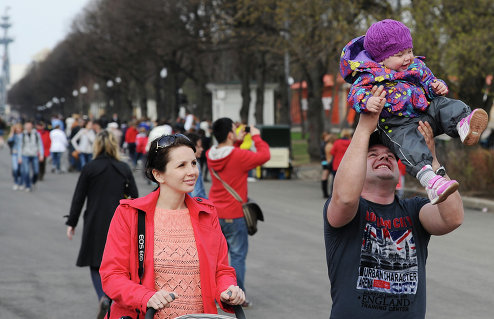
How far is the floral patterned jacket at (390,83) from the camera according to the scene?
367cm

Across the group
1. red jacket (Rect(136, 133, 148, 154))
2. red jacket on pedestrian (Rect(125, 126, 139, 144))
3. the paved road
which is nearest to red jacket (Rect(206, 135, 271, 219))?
the paved road

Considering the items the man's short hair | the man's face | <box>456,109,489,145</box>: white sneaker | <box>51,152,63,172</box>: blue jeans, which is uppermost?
<box>456,109,489,145</box>: white sneaker

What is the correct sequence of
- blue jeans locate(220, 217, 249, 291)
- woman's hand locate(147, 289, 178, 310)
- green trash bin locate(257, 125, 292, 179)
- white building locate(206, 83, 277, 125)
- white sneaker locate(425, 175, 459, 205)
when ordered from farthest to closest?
1. white building locate(206, 83, 277, 125)
2. green trash bin locate(257, 125, 292, 179)
3. blue jeans locate(220, 217, 249, 291)
4. woman's hand locate(147, 289, 178, 310)
5. white sneaker locate(425, 175, 459, 205)

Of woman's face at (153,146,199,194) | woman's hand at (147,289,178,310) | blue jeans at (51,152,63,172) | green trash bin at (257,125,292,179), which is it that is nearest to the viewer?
woman's hand at (147,289,178,310)

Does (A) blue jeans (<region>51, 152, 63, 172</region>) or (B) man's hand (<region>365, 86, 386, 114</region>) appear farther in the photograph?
(A) blue jeans (<region>51, 152, 63, 172</region>)

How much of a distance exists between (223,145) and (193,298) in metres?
4.91

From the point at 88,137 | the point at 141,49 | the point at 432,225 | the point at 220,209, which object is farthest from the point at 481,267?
the point at 141,49

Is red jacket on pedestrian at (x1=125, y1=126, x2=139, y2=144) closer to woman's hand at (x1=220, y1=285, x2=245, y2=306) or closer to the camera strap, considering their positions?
the camera strap

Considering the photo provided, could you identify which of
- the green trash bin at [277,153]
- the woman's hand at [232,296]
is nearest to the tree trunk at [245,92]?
the green trash bin at [277,153]

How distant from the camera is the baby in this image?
362 centimetres

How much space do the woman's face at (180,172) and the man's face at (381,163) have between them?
2.76 ft

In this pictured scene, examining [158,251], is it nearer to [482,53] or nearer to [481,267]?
[481,267]

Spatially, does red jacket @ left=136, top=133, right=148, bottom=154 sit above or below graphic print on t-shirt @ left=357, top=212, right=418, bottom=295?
below

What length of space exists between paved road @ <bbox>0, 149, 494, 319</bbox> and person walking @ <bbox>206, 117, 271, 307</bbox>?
645 millimetres
